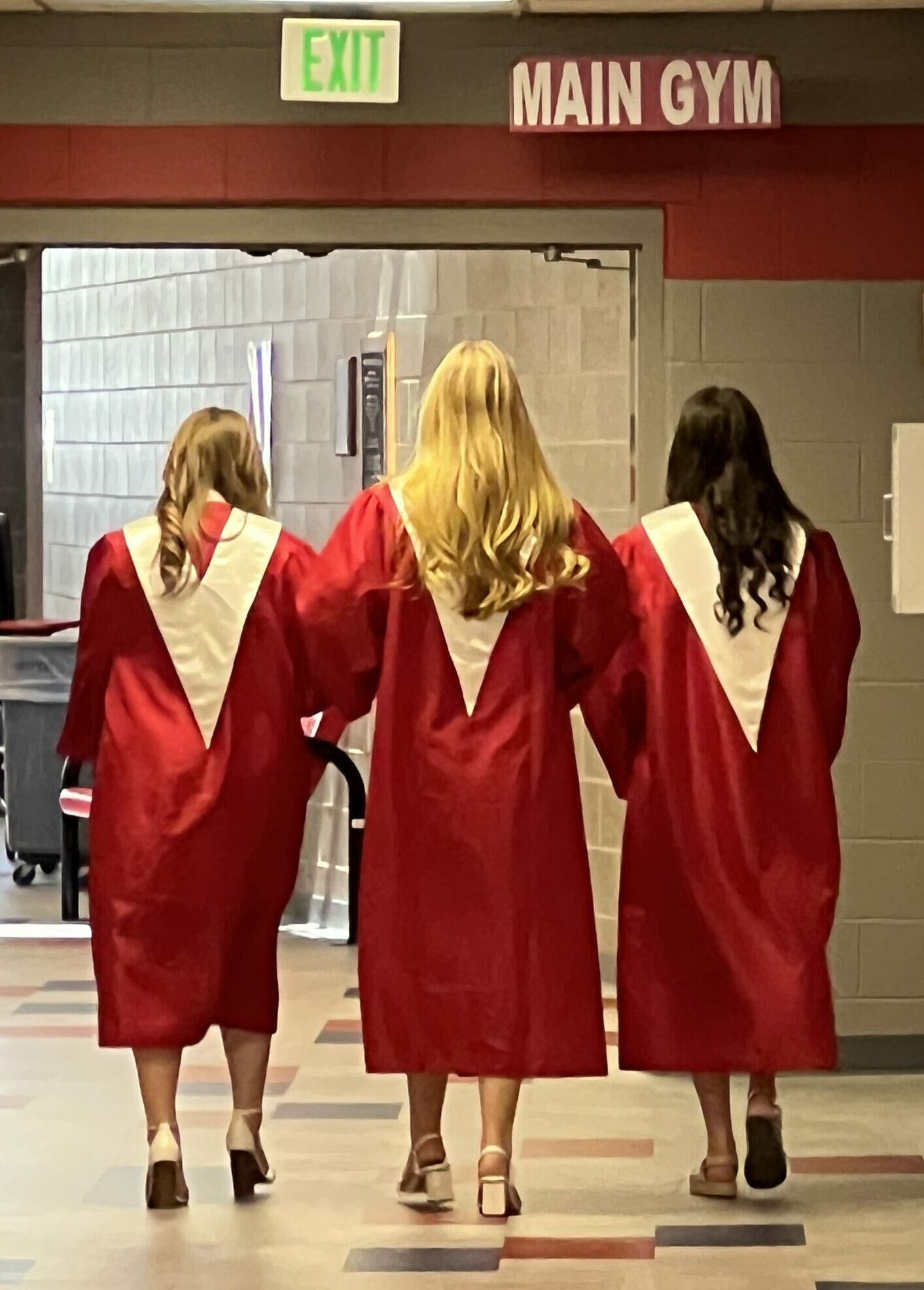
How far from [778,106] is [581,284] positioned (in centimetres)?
147

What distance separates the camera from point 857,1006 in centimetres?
504

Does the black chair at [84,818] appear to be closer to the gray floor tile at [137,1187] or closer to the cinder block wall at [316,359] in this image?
the cinder block wall at [316,359]

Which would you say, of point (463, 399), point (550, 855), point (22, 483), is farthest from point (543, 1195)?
point (22, 483)

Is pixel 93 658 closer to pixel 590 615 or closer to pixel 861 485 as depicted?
pixel 590 615

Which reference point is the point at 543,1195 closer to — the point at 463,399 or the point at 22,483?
the point at 463,399

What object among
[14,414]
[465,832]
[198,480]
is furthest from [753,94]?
[14,414]

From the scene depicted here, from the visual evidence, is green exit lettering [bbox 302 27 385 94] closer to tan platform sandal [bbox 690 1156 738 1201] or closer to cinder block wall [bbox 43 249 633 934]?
cinder block wall [bbox 43 249 633 934]

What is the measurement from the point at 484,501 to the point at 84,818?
12.9 feet

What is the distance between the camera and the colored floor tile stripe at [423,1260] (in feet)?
11.3

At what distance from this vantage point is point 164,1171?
3816mm

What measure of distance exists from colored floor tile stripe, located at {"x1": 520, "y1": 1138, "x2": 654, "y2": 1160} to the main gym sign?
2109mm

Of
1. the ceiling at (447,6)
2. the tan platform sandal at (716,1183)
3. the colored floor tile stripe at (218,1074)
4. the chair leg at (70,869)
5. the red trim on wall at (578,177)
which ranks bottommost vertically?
the colored floor tile stripe at (218,1074)

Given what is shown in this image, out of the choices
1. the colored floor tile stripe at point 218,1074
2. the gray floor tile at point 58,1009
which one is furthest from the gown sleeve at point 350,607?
the gray floor tile at point 58,1009

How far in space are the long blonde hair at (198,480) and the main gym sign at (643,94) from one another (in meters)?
1.26
